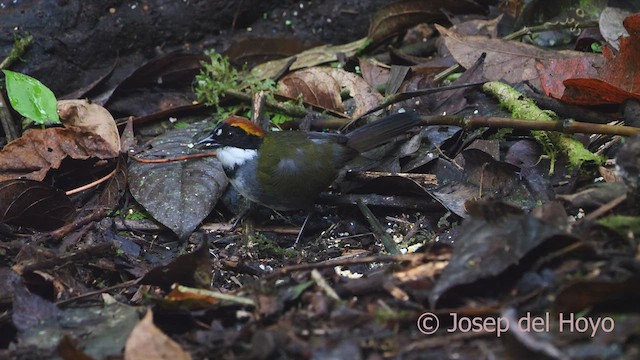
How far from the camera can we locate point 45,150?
475 cm

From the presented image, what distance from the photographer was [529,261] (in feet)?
9.27

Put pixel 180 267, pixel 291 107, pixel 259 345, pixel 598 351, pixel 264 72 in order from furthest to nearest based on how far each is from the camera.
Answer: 1. pixel 264 72
2. pixel 291 107
3. pixel 180 267
4. pixel 259 345
5. pixel 598 351

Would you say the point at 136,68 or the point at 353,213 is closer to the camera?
the point at 353,213

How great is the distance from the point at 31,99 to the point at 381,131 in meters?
2.13

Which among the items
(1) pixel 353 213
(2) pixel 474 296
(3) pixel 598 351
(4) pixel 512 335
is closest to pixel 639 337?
(3) pixel 598 351

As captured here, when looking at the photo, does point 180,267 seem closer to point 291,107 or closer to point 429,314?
point 429,314

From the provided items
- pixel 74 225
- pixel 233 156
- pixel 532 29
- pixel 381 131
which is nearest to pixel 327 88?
pixel 381 131

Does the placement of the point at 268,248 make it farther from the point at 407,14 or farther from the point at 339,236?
the point at 407,14

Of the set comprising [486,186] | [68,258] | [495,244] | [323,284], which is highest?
[495,244]

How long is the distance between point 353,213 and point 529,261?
1.95 metres

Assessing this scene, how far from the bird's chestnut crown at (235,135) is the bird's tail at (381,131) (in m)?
0.57

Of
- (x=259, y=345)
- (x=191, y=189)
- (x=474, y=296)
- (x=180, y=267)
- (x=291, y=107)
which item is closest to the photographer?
(x=259, y=345)

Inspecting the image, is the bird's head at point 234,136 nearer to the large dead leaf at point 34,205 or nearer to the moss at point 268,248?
the moss at point 268,248

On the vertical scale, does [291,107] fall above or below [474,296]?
below
